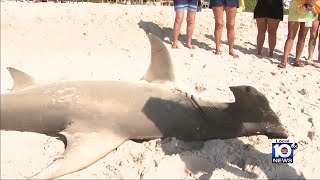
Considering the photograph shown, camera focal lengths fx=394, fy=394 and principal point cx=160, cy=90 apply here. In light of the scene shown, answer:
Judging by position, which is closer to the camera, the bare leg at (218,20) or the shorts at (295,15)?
the shorts at (295,15)

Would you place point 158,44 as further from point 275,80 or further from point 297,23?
point 297,23

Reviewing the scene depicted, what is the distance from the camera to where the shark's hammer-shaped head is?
366cm

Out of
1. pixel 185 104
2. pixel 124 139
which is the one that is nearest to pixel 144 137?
pixel 124 139

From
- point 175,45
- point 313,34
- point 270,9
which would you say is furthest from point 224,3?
point 313,34

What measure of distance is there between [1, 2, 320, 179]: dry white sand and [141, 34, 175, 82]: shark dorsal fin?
2.57 feet

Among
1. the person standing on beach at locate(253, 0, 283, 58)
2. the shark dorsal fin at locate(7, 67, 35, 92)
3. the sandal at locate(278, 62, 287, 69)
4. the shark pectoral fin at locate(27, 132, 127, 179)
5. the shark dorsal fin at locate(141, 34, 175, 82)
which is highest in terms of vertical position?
the person standing on beach at locate(253, 0, 283, 58)

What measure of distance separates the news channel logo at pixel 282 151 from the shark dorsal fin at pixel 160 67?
1.33 m

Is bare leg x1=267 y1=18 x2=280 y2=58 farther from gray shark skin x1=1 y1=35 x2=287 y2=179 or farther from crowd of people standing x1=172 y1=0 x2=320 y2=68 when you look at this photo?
gray shark skin x1=1 y1=35 x2=287 y2=179

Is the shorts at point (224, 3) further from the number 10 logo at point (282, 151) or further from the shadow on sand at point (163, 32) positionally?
the number 10 logo at point (282, 151)

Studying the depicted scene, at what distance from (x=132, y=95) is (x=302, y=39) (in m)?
4.44

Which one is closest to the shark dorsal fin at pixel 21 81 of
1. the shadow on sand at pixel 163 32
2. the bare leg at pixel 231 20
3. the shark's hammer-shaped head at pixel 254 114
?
the shark's hammer-shaped head at pixel 254 114

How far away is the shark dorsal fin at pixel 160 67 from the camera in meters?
4.48

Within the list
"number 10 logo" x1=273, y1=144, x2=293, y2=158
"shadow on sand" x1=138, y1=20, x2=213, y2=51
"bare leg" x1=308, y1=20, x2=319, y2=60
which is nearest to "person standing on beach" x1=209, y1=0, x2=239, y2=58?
"shadow on sand" x1=138, y1=20, x2=213, y2=51

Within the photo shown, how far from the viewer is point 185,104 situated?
4145 mm
